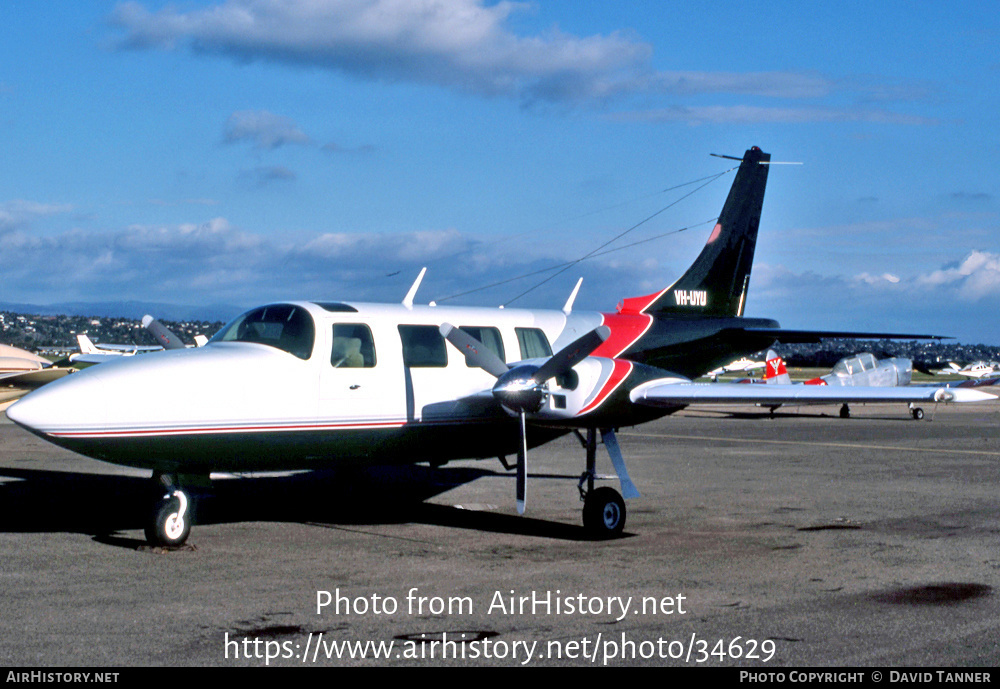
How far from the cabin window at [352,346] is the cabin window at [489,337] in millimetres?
1663

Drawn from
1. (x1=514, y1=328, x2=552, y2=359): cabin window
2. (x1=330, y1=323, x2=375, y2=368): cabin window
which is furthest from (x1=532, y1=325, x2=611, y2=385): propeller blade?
(x1=514, y1=328, x2=552, y2=359): cabin window

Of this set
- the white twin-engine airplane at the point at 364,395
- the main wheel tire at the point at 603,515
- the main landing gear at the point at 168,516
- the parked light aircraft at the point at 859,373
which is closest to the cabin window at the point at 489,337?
the white twin-engine airplane at the point at 364,395

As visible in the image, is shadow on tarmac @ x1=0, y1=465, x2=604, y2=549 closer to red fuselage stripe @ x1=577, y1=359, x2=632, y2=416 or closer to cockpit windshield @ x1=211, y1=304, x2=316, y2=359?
red fuselage stripe @ x1=577, y1=359, x2=632, y2=416

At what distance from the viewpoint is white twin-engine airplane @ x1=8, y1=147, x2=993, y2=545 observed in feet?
33.0

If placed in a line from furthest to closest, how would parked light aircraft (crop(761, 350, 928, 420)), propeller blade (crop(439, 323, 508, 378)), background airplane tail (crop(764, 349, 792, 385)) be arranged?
parked light aircraft (crop(761, 350, 928, 420)) → background airplane tail (crop(764, 349, 792, 385)) → propeller blade (crop(439, 323, 508, 378))

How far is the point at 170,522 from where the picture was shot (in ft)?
34.7

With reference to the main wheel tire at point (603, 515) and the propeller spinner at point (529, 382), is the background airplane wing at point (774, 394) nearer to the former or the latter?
the propeller spinner at point (529, 382)

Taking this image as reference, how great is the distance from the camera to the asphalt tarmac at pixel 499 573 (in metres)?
7.07

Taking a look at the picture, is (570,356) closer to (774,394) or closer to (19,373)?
(774,394)

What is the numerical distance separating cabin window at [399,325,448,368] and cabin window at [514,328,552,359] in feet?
4.78

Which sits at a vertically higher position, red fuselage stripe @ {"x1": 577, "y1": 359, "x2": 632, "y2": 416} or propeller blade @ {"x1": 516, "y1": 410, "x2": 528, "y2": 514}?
red fuselage stripe @ {"x1": 577, "y1": 359, "x2": 632, "y2": 416}

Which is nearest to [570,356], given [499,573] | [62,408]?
[499,573]

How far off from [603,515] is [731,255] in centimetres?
669
